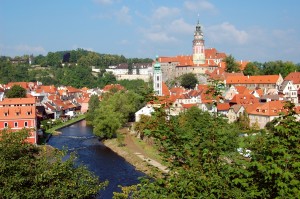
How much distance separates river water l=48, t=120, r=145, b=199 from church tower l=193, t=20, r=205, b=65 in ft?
94.7

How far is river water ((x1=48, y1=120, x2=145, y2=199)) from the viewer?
766 inches

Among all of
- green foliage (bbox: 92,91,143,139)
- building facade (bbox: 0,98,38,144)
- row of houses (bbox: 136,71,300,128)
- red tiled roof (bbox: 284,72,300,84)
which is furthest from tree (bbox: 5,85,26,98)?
red tiled roof (bbox: 284,72,300,84)

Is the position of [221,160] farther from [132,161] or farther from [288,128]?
[132,161]

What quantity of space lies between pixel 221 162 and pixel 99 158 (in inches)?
784

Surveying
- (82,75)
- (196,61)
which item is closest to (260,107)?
(196,61)

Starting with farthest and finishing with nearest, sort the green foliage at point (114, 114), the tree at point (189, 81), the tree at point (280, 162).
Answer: the tree at point (189, 81), the green foliage at point (114, 114), the tree at point (280, 162)

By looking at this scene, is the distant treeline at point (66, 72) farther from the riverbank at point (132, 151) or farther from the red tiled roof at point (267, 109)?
the red tiled roof at point (267, 109)

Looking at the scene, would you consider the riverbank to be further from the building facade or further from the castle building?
the castle building

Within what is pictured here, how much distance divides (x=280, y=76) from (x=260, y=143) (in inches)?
1689

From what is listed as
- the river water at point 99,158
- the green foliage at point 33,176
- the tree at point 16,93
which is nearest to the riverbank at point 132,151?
the river water at point 99,158

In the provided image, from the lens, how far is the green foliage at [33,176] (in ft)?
29.8

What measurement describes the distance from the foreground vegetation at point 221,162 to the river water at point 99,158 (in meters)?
11.4

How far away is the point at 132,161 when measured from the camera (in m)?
23.9

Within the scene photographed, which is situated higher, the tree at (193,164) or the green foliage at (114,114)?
the tree at (193,164)
